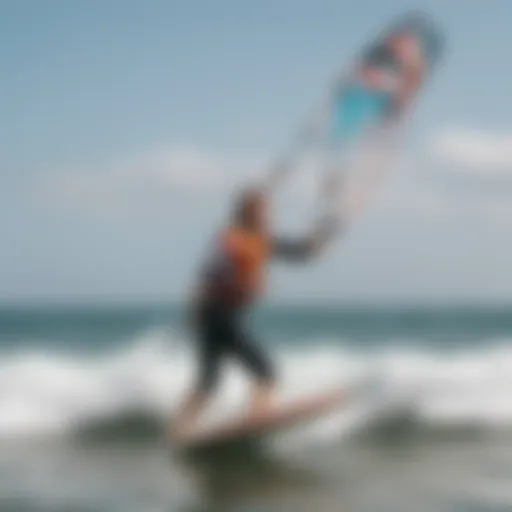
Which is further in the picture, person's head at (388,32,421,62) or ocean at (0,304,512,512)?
person's head at (388,32,421,62)

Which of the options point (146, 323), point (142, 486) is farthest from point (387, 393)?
point (146, 323)

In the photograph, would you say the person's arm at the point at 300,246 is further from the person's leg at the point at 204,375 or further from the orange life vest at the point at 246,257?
the person's leg at the point at 204,375

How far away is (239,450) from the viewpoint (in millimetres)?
9383

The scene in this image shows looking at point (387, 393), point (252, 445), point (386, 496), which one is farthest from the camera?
point (387, 393)

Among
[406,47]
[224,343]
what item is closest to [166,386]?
[224,343]

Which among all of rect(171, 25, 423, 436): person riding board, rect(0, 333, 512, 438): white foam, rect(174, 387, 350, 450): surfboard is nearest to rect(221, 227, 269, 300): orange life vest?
rect(171, 25, 423, 436): person riding board

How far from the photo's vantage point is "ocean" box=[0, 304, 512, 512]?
8039 millimetres

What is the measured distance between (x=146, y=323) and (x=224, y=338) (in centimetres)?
3126

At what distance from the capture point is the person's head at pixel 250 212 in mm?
9391

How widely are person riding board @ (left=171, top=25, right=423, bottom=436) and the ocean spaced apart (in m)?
0.26

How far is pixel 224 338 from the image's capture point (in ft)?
31.3

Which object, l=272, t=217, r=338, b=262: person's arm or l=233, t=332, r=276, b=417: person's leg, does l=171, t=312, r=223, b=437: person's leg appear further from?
l=272, t=217, r=338, b=262: person's arm

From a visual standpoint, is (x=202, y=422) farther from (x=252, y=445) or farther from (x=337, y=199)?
(x=337, y=199)

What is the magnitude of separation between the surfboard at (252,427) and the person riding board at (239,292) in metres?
0.07
